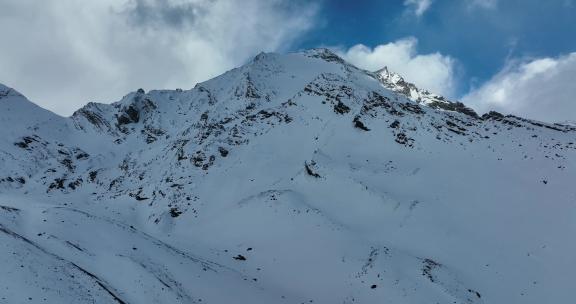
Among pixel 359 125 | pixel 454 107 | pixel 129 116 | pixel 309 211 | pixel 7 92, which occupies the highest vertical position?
pixel 454 107

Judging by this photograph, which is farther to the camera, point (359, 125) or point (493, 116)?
point (493, 116)

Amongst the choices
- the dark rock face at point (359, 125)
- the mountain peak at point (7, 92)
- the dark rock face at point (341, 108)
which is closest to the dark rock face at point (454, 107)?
the dark rock face at point (341, 108)

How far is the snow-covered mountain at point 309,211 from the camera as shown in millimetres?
27719

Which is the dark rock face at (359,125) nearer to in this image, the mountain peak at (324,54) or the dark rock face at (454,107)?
the dark rock face at (454,107)

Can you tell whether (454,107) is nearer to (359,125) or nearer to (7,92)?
(359,125)

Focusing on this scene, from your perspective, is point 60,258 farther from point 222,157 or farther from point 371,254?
point 222,157

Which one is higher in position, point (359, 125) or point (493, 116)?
point (493, 116)

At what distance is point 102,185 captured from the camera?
60.7 metres

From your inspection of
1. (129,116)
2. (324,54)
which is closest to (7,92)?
(129,116)

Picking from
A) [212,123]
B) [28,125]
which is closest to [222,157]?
[212,123]

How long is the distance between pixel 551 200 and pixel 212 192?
3032cm

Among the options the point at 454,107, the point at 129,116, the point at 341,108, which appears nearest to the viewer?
the point at 341,108

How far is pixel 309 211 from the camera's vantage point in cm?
3844

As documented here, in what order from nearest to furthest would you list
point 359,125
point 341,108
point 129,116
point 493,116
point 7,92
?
point 359,125
point 341,108
point 493,116
point 7,92
point 129,116
